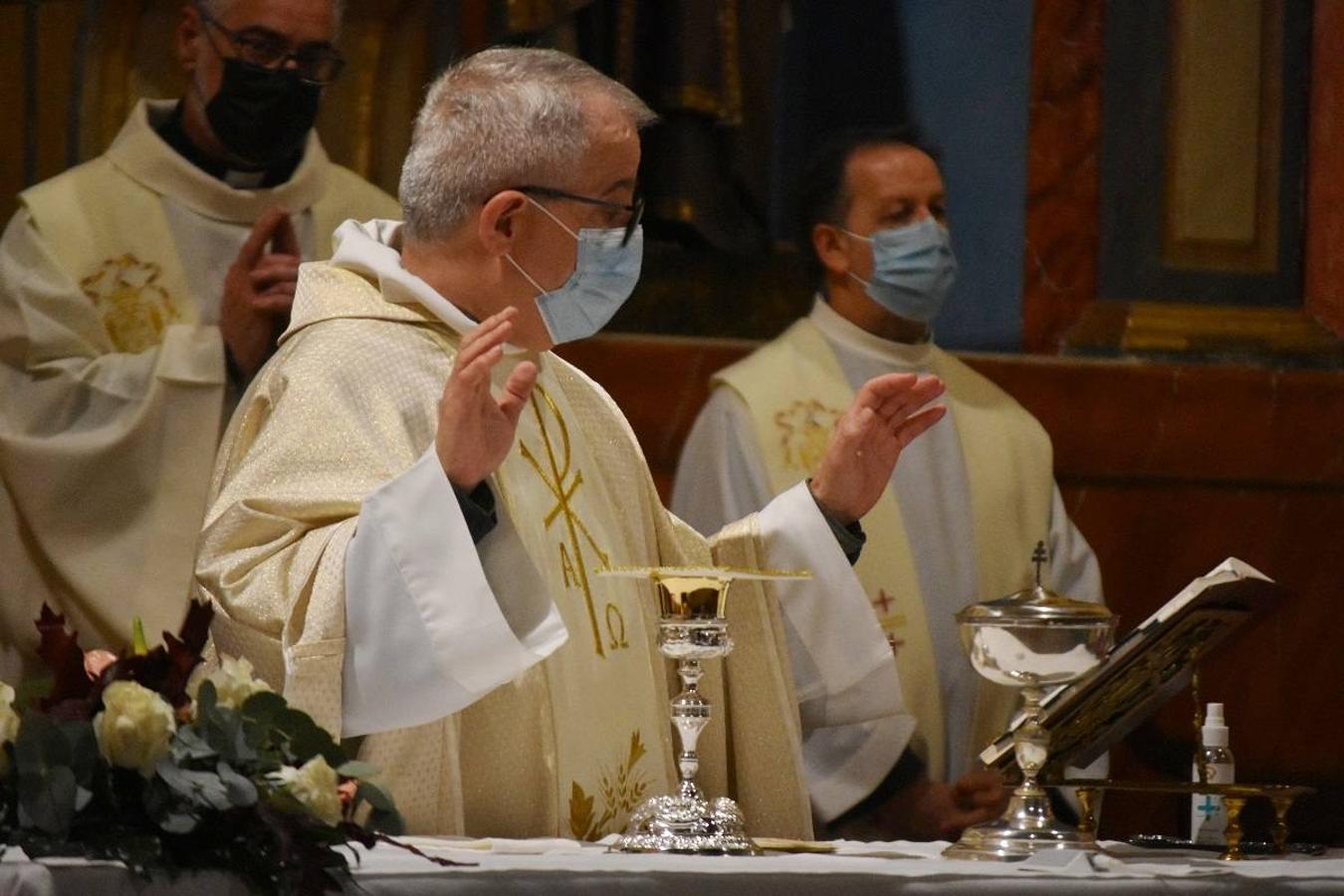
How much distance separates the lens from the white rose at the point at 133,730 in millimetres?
2559

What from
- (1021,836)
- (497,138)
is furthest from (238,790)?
(497,138)

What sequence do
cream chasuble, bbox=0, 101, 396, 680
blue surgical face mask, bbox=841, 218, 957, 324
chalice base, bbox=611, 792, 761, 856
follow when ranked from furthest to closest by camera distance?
1. blue surgical face mask, bbox=841, 218, 957, 324
2. cream chasuble, bbox=0, 101, 396, 680
3. chalice base, bbox=611, 792, 761, 856

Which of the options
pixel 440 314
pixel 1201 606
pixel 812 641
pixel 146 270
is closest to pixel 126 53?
pixel 146 270

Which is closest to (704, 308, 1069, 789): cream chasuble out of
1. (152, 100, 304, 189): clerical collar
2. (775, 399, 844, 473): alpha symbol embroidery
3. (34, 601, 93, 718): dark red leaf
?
(775, 399, 844, 473): alpha symbol embroidery

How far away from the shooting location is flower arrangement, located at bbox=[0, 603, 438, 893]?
8.39 feet

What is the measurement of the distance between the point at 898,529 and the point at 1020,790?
274cm

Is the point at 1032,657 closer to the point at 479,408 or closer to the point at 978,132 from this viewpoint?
the point at 479,408

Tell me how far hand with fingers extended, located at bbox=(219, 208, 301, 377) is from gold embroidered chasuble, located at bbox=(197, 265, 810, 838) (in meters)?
1.18

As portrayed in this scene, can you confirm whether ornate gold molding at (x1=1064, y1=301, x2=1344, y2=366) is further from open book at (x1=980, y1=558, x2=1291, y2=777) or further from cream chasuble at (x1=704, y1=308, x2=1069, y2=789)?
open book at (x1=980, y1=558, x2=1291, y2=777)

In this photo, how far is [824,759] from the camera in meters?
5.66

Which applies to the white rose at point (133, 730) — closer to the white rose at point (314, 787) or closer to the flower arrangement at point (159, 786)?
the flower arrangement at point (159, 786)

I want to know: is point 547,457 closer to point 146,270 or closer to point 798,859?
point 798,859

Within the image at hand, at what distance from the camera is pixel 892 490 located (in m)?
5.96

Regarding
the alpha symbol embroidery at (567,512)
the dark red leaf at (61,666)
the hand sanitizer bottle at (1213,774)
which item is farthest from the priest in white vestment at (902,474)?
the dark red leaf at (61,666)
